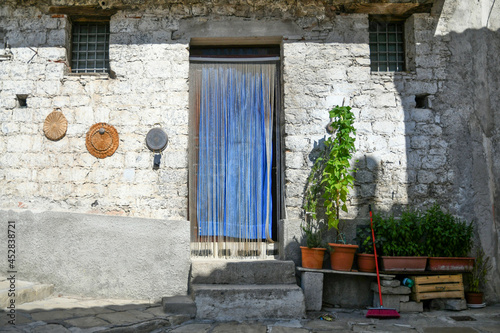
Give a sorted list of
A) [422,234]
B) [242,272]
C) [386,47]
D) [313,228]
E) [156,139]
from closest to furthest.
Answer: [242,272], [422,234], [313,228], [156,139], [386,47]

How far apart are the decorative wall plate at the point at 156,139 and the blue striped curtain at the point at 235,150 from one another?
51 centimetres

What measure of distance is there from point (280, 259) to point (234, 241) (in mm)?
675

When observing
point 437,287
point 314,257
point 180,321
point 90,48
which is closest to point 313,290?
point 314,257

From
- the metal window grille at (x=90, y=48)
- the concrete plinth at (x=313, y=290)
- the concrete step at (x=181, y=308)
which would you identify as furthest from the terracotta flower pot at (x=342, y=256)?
the metal window grille at (x=90, y=48)

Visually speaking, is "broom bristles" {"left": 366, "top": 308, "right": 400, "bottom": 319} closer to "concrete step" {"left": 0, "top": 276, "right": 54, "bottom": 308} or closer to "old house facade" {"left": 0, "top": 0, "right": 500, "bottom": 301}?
"old house facade" {"left": 0, "top": 0, "right": 500, "bottom": 301}

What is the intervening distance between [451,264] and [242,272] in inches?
100

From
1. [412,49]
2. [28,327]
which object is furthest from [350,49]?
[28,327]

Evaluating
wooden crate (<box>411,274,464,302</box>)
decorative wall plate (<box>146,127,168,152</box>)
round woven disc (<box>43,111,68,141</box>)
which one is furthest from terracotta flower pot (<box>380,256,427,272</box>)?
round woven disc (<box>43,111,68,141</box>)

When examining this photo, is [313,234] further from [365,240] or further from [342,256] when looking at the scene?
[365,240]

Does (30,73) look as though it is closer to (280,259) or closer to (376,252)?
(280,259)

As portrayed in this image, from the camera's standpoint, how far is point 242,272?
5.13m

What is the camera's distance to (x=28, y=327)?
383 centimetres

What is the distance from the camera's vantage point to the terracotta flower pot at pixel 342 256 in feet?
16.6

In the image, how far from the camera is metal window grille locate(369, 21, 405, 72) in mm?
6152
